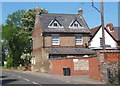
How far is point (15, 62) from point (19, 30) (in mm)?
8973

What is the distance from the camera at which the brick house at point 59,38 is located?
39.1 meters

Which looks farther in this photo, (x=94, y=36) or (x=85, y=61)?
(x=94, y=36)

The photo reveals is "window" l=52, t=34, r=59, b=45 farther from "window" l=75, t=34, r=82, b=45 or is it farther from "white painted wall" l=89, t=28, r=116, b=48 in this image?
"white painted wall" l=89, t=28, r=116, b=48

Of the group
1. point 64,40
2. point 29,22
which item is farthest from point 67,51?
point 29,22

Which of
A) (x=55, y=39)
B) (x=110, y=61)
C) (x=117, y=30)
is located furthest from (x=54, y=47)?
(x=110, y=61)

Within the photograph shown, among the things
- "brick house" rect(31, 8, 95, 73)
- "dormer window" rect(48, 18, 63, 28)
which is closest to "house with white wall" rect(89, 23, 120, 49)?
"brick house" rect(31, 8, 95, 73)

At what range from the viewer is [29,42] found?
62.6 m

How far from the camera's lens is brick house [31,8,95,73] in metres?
39.1

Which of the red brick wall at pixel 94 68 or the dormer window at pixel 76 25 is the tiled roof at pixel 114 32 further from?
the red brick wall at pixel 94 68

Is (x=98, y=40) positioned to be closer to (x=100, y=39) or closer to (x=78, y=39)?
(x=100, y=39)

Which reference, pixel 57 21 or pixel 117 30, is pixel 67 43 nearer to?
pixel 57 21

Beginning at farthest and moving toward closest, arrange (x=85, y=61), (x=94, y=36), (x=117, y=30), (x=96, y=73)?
1. (x=117, y=30)
2. (x=94, y=36)
3. (x=85, y=61)
4. (x=96, y=73)

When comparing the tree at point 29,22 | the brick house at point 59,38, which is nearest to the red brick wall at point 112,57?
the brick house at point 59,38

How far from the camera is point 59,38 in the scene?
41438mm
